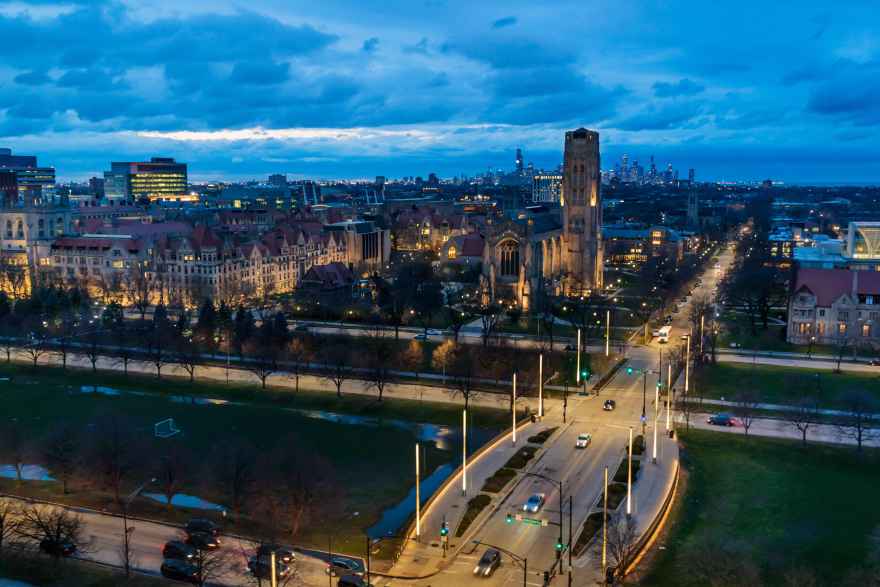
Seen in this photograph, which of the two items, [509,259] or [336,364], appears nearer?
[336,364]

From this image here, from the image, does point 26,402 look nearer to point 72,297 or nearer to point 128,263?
point 72,297

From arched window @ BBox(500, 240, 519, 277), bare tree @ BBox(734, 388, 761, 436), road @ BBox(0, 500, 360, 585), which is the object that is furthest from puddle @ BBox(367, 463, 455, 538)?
arched window @ BBox(500, 240, 519, 277)

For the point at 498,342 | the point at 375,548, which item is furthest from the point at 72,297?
the point at 375,548

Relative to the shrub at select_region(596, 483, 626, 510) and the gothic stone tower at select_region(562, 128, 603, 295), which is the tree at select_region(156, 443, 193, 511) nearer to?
the shrub at select_region(596, 483, 626, 510)

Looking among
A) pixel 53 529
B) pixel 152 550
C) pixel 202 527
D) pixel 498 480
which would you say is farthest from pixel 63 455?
pixel 498 480

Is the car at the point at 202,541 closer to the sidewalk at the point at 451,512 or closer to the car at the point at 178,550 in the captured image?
the car at the point at 178,550

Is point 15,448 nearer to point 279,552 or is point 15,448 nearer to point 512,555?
point 279,552
